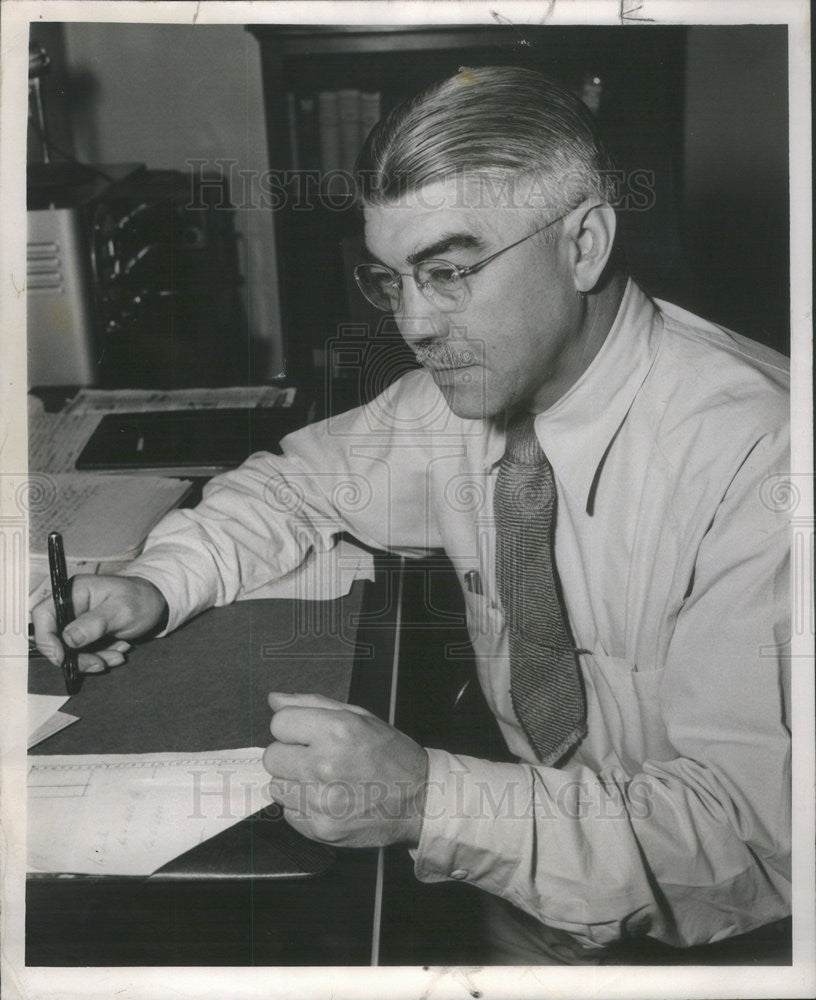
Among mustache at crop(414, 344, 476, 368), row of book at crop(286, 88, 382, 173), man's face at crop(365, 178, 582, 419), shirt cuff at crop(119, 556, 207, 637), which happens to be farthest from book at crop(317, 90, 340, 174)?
shirt cuff at crop(119, 556, 207, 637)

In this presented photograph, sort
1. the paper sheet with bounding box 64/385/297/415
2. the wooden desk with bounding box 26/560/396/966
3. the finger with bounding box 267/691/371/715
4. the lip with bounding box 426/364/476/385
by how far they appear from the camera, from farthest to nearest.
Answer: the paper sheet with bounding box 64/385/297/415 → the lip with bounding box 426/364/476/385 → the finger with bounding box 267/691/371/715 → the wooden desk with bounding box 26/560/396/966

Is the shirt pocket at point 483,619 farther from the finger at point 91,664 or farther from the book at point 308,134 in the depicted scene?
the book at point 308,134

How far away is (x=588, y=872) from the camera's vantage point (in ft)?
3.14

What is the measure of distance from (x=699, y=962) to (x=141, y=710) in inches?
25.2

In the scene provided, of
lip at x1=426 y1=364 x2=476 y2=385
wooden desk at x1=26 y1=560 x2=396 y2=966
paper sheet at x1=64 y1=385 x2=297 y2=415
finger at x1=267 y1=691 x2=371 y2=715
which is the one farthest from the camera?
paper sheet at x1=64 y1=385 x2=297 y2=415

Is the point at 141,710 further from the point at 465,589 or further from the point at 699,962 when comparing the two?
the point at 699,962

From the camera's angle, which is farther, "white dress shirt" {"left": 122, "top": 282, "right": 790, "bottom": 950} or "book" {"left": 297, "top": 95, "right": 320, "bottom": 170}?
"book" {"left": 297, "top": 95, "right": 320, "bottom": 170}

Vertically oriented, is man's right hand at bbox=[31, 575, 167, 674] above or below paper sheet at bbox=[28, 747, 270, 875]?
above

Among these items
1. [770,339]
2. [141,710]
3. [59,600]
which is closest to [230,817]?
[141,710]

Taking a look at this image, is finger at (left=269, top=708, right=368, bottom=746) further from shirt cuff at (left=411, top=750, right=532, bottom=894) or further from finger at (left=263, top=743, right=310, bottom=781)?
shirt cuff at (left=411, top=750, right=532, bottom=894)

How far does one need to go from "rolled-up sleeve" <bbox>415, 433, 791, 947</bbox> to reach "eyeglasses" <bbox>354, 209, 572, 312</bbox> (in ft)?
1.11

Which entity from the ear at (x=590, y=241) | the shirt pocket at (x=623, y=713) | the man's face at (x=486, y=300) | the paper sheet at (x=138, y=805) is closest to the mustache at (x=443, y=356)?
the man's face at (x=486, y=300)

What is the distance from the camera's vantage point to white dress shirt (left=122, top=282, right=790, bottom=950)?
960 mm

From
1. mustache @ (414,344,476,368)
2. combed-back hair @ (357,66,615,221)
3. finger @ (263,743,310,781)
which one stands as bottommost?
finger @ (263,743,310,781)
